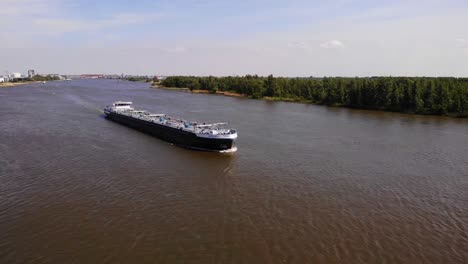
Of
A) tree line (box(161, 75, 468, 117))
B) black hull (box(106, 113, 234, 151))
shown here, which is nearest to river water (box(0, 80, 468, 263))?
black hull (box(106, 113, 234, 151))

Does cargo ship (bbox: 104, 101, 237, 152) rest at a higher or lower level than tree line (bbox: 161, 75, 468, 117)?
lower

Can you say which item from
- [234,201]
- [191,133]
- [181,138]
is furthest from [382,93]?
[234,201]

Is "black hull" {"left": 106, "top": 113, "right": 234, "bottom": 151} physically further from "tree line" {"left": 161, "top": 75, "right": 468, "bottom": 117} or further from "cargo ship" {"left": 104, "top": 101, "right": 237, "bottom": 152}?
"tree line" {"left": 161, "top": 75, "right": 468, "bottom": 117}

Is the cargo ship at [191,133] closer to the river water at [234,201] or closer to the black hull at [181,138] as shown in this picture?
the black hull at [181,138]

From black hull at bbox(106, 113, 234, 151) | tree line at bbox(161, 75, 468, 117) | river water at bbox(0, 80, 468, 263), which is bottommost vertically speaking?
river water at bbox(0, 80, 468, 263)

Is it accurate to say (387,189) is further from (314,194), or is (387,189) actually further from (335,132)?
(335,132)

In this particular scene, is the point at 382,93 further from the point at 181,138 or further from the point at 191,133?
the point at 191,133

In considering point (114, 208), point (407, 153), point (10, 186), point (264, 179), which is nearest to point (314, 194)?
point (264, 179)
